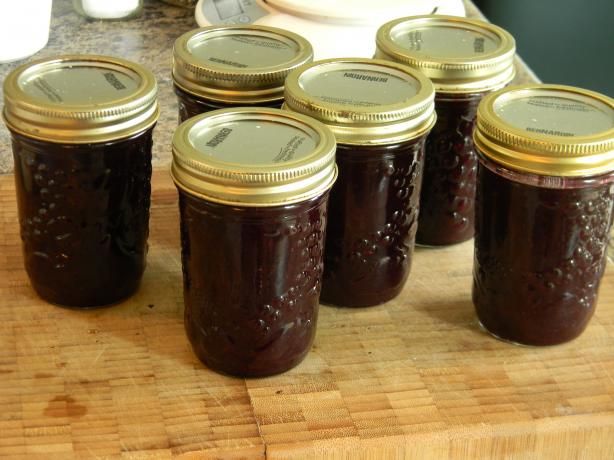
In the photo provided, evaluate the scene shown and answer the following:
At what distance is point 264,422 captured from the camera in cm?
79

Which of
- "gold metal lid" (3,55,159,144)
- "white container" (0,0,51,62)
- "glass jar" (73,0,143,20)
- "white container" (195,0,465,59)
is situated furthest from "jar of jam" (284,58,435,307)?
"glass jar" (73,0,143,20)

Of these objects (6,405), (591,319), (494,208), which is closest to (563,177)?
(494,208)

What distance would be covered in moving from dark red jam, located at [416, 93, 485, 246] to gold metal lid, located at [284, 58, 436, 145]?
0.07 metres

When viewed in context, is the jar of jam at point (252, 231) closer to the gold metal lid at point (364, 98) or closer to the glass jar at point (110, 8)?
the gold metal lid at point (364, 98)

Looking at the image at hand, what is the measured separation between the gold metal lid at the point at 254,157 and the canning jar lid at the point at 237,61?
0.07m

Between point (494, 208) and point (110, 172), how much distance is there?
0.31 meters

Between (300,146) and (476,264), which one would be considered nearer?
(300,146)

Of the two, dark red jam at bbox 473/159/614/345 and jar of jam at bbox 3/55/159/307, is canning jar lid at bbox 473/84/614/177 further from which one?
jar of jam at bbox 3/55/159/307

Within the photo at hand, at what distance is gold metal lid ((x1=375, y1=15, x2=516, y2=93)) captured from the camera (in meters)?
0.94

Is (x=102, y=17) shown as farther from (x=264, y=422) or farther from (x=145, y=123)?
(x=264, y=422)

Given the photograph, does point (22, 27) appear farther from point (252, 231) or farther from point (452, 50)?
point (252, 231)

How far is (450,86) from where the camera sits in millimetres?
942

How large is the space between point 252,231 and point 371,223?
16 cm

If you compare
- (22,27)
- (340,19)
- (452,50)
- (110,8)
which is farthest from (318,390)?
(110,8)
